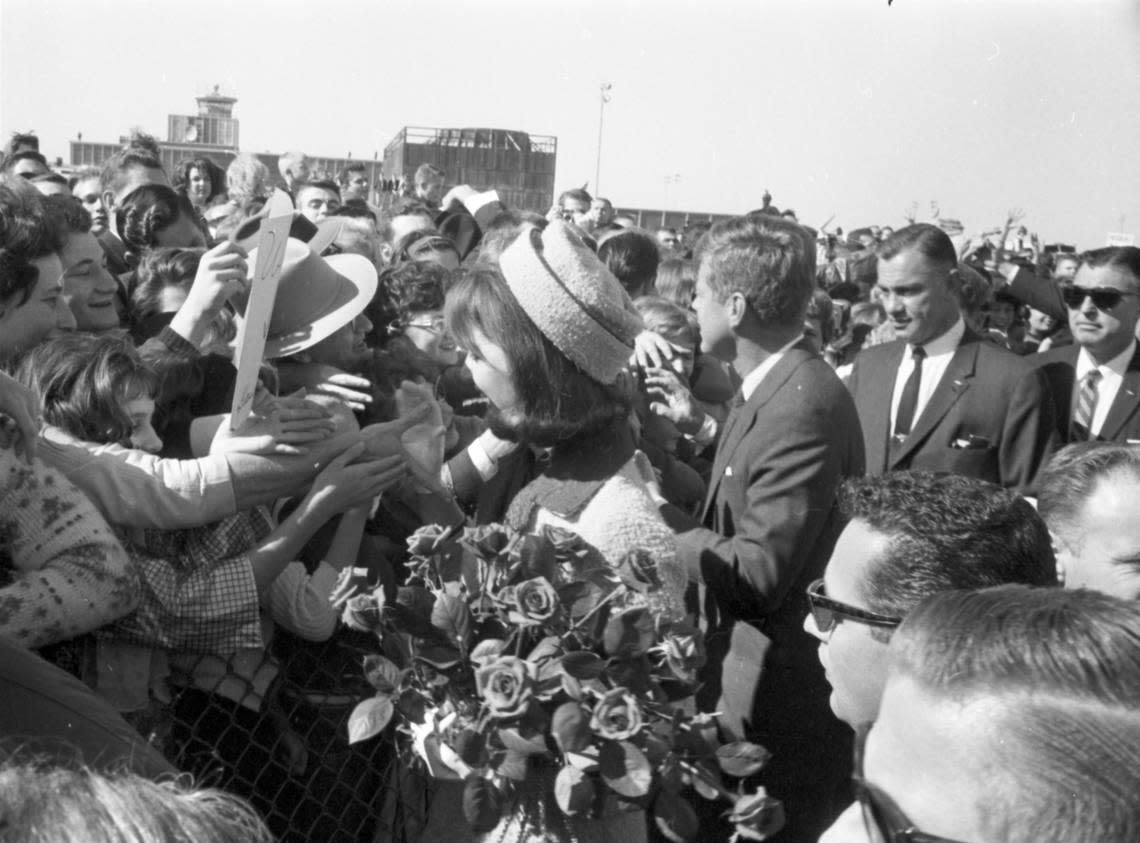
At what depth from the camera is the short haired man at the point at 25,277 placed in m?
2.88

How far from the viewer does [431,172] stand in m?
10.4

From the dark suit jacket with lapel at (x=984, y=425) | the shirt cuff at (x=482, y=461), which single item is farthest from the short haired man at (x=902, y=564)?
the dark suit jacket with lapel at (x=984, y=425)

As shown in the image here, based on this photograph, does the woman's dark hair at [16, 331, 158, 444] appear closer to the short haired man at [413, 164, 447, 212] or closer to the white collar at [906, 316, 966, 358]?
the white collar at [906, 316, 966, 358]

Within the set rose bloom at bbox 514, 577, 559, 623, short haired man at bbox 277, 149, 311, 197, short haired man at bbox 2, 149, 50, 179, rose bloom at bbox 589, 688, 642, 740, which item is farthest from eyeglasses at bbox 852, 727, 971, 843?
short haired man at bbox 277, 149, 311, 197

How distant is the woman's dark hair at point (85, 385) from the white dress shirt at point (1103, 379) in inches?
178

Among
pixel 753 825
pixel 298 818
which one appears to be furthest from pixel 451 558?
pixel 298 818

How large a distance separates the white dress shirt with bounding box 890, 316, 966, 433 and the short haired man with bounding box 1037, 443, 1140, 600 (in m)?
2.12

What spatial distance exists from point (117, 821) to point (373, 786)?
6.51 feet

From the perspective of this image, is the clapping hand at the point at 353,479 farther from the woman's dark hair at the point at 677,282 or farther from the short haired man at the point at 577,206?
the short haired man at the point at 577,206

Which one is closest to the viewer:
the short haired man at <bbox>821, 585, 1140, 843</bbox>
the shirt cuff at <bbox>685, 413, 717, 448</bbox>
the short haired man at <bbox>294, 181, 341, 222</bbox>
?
the short haired man at <bbox>821, 585, 1140, 843</bbox>

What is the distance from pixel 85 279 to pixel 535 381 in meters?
1.86

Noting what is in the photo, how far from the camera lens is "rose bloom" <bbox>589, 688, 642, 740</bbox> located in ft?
6.60

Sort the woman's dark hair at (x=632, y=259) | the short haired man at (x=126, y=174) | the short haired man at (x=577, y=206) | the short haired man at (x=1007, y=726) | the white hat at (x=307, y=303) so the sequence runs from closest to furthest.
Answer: the short haired man at (x=1007, y=726), the white hat at (x=307, y=303), the woman's dark hair at (x=632, y=259), the short haired man at (x=126, y=174), the short haired man at (x=577, y=206)

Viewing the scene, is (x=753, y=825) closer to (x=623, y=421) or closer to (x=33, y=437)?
(x=623, y=421)
